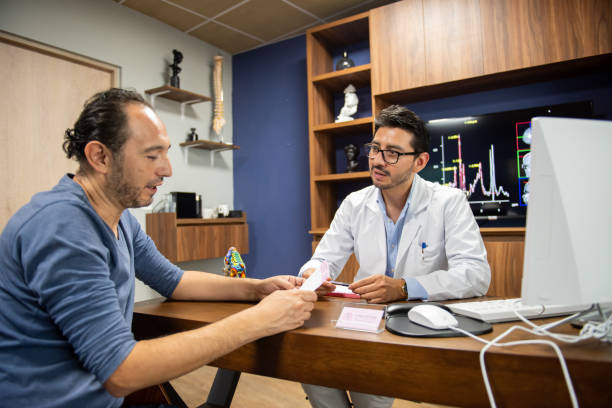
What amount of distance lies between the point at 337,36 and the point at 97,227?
3.04 metres

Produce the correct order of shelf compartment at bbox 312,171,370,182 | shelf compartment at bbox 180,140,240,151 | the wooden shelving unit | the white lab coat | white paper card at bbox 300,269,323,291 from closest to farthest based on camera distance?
white paper card at bbox 300,269,323,291
the white lab coat
shelf compartment at bbox 312,171,370,182
the wooden shelving unit
shelf compartment at bbox 180,140,240,151

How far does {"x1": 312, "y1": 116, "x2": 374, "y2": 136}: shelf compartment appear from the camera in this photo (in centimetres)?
307

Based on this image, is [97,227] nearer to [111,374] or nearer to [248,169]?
[111,374]

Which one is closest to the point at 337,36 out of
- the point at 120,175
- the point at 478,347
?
the point at 120,175

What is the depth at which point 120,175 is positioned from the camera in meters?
0.95

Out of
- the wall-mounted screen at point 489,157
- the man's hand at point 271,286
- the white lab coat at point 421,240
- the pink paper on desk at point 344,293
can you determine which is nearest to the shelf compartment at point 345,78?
the wall-mounted screen at point 489,157

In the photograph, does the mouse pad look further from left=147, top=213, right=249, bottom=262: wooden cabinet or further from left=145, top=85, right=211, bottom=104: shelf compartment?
left=145, top=85, right=211, bottom=104: shelf compartment

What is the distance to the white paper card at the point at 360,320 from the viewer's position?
2.80ft

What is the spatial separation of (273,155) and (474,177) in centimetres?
198

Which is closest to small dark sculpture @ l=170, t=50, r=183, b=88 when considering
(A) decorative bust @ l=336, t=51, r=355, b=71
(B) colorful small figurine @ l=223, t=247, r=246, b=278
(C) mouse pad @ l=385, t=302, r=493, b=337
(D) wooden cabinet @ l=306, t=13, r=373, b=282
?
(D) wooden cabinet @ l=306, t=13, r=373, b=282

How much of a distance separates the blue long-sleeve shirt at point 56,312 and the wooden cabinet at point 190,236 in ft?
7.68

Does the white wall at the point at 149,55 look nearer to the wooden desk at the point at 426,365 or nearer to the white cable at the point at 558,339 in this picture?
the wooden desk at the point at 426,365

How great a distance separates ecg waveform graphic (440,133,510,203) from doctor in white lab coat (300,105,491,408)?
1.09 metres

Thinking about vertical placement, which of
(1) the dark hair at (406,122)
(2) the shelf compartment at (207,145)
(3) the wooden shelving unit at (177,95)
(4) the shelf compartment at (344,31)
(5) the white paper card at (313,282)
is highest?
(4) the shelf compartment at (344,31)
